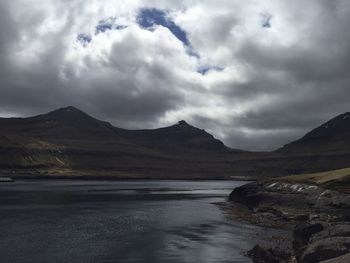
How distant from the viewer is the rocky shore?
4978cm

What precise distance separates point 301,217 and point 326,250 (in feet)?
188

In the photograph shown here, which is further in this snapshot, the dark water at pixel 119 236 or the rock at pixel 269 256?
the dark water at pixel 119 236

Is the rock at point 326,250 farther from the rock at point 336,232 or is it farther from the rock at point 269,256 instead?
the rock at point 269,256

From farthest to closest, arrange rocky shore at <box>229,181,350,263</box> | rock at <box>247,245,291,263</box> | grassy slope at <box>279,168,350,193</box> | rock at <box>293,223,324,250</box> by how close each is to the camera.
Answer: grassy slope at <box>279,168,350,193</box> → rock at <box>293,223,324,250</box> → rock at <box>247,245,291,263</box> → rocky shore at <box>229,181,350,263</box>

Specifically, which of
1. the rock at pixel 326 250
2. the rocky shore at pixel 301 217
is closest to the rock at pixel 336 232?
the rocky shore at pixel 301 217

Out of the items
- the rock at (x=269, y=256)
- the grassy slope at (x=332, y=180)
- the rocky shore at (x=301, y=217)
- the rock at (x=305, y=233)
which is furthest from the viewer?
the grassy slope at (x=332, y=180)

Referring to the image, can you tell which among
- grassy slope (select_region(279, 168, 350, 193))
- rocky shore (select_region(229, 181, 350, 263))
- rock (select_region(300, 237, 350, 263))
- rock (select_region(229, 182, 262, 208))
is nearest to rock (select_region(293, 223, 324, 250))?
rocky shore (select_region(229, 181, 350, 263))

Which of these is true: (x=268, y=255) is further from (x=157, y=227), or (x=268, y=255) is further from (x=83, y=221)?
(x=83, y=221)

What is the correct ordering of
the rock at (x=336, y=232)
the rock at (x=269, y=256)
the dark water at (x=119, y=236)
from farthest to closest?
the dark water at (x=119, y=236) < the rock at (x=269, y=256) < the rock at (x=336, y=232)

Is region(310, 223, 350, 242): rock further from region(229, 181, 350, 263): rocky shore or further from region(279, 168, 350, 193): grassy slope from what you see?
region(279, 168, 350, 193): grassy slope

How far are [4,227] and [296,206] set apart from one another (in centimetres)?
6920

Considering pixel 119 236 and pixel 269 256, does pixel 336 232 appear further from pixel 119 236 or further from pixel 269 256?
pixel 119 236

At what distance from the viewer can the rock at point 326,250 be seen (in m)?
48.2

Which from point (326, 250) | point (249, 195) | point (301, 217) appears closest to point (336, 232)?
point (326, 250)
